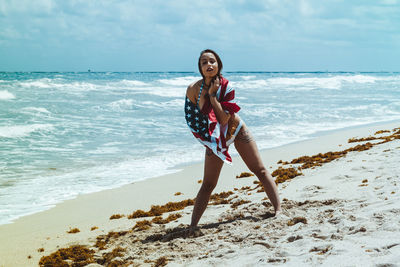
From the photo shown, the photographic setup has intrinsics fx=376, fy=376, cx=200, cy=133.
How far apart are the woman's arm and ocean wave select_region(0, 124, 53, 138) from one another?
11956mm

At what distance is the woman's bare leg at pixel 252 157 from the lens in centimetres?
449

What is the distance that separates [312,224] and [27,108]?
68.9ft

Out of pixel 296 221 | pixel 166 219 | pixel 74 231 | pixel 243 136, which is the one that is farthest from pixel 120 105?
pixel 296 221

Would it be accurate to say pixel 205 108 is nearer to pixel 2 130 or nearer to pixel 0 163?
pixel 0 163

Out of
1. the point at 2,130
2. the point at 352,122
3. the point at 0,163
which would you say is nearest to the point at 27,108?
the point at 2,130

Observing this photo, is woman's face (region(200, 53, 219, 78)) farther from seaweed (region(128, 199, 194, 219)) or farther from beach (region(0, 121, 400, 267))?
seaweed (region(128, 199, 194, 219))

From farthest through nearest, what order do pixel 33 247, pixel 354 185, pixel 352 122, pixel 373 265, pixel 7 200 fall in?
pixel 352 122, pixel 7 200, pixel 354 185, pixel 33 247, pixel 373 265

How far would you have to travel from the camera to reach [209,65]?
13.4ft

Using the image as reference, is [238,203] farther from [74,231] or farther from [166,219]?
[74,231]

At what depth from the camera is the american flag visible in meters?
4.10

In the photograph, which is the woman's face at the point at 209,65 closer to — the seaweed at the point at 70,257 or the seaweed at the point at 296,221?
the seaweed at the point at 296,221

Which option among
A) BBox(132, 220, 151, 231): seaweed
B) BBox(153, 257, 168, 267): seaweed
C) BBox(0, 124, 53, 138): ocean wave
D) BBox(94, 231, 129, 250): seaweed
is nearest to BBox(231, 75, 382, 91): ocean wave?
BBox(0, 124, 53, 138): ocean wave

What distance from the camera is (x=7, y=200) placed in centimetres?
732

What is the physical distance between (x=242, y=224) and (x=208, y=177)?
733 mm
